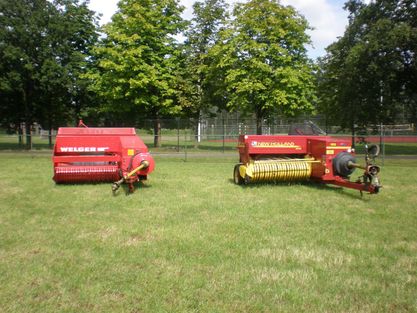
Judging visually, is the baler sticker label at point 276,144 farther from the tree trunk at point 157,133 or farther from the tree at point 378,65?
the tree at point 378,65

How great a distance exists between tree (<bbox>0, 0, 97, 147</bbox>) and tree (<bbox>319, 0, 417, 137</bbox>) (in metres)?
19.7

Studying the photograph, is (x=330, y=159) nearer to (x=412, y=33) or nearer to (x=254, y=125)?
(x=254, y=125)

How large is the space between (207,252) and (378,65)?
25.2 meters

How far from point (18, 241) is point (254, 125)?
878 inches

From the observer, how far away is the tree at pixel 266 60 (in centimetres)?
2683

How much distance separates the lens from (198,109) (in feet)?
101

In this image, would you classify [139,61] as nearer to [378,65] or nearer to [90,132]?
[378,65]

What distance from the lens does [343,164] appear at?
917cm

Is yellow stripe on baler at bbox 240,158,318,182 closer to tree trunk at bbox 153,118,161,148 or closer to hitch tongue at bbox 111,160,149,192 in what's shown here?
hitch tongue at bbox 111,160,149,192

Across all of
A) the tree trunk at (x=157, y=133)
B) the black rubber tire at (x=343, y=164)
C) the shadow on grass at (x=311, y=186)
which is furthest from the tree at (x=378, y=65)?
the black rubber tire at (x=343, y=164)

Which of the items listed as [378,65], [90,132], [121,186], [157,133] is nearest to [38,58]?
[157,133]

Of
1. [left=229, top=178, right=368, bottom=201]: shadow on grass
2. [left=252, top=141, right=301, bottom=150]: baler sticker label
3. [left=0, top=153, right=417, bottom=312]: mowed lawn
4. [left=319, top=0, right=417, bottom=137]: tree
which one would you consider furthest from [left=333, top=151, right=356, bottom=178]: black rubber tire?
[left=319, top=0, right=417, bottom=137]: tree

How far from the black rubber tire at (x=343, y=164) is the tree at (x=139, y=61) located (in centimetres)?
1971

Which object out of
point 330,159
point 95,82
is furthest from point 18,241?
point 95,82
